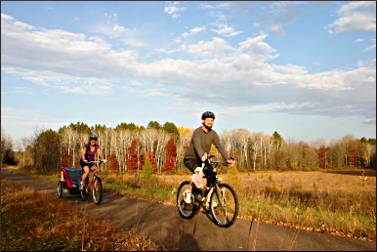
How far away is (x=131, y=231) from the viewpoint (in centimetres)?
697

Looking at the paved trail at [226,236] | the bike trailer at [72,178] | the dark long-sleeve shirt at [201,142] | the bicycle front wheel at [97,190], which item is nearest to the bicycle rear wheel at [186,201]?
the paved trail at [226,236]

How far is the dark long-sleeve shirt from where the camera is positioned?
497 centimetres

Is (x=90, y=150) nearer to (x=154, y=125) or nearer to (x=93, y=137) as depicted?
(x=93, y=137)

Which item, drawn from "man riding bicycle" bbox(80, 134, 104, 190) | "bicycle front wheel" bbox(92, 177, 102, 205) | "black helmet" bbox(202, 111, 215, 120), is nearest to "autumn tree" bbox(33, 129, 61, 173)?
"man riding bicycle" bbox(80, 134, 104, 190)

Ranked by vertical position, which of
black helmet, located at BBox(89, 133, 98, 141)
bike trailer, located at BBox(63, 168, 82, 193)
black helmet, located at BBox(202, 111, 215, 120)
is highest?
black helmet, located at BBox(202, 111, 215, 120)

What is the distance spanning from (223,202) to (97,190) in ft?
23.0

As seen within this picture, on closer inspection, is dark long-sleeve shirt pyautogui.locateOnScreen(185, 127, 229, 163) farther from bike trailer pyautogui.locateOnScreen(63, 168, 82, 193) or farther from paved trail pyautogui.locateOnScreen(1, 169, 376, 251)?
bike trailer pyautogui.locateOnScreen(63, 168, 82, 193)

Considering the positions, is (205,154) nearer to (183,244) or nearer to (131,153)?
(183,244)

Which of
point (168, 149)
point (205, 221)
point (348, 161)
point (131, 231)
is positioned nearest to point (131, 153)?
point (168, 149)

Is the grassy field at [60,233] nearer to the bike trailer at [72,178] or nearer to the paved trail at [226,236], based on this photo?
the paved trail at [226,236]

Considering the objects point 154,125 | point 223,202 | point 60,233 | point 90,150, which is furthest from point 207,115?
point 90,150

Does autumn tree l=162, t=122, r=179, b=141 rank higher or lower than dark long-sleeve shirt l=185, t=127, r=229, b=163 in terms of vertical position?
higher

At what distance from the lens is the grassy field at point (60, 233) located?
632 cm

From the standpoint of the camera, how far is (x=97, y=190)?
36.0 feet
